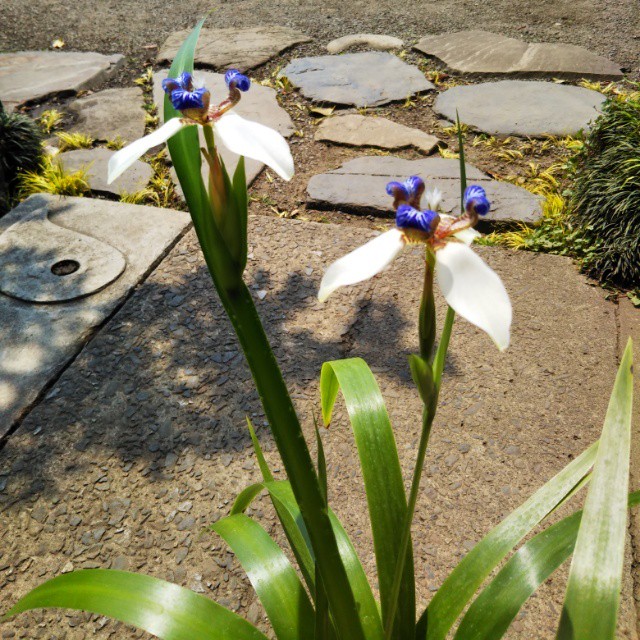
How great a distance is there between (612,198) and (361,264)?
8.46 ft

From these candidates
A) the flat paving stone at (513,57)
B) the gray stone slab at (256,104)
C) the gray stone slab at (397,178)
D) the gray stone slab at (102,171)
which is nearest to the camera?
the gray stone slab at (397,178)

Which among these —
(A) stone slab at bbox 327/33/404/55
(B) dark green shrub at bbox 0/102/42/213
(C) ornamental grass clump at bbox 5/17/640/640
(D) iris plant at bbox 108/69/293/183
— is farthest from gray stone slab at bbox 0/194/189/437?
(A) stone slab at bbox 327/33/404/55

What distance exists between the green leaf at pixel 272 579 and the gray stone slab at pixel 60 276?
124 centimetres

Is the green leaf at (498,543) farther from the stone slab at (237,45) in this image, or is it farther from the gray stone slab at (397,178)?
the stone slab at (237,45)

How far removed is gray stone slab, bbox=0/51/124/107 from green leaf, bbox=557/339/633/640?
4.54 meters

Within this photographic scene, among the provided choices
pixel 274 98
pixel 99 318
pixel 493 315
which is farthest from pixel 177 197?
pixel 493 315

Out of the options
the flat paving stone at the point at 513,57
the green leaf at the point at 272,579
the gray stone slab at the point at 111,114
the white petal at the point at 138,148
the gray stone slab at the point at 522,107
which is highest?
the white petal at the point at 138,148

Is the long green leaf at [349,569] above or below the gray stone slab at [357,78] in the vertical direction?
above

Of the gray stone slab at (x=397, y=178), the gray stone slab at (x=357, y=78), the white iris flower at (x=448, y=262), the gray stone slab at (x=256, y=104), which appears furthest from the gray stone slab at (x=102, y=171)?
the white iris flower at (x=448, y=262)

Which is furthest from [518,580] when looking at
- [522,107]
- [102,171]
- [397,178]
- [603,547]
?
[522,107]

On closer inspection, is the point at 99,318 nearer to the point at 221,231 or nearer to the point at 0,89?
the point at 221,231

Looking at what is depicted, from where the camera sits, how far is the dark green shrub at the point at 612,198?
283 centimetres

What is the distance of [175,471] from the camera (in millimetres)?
2086

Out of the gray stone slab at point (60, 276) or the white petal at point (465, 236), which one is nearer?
the white petal at point (465, 236)
